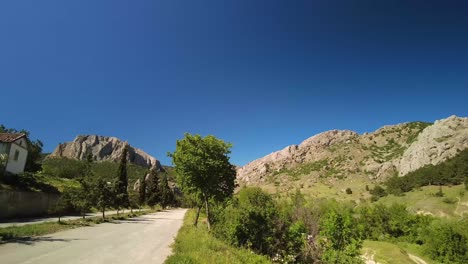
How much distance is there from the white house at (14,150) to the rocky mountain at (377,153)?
83.0 metres

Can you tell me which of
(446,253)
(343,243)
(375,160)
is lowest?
(446,253)

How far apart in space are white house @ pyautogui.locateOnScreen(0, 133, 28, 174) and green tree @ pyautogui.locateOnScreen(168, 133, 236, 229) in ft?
86.3

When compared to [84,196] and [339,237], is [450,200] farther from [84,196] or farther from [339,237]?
[84,196]

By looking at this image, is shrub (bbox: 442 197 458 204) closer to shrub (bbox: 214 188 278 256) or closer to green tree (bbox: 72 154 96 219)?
shrub (bbox: 214 188 278 256)

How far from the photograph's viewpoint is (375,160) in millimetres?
94250

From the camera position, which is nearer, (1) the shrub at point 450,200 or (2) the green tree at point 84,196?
(2) the green tree at point 84,196

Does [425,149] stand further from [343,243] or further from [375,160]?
[343,243]

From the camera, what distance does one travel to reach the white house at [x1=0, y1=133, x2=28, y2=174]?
122ft

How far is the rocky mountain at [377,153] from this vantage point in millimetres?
77250

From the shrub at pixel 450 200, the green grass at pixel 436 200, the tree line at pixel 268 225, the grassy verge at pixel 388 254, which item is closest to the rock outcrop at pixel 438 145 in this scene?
the green grass at pixel 436 200

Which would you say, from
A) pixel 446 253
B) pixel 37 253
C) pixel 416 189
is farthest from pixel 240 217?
pixel 416 189

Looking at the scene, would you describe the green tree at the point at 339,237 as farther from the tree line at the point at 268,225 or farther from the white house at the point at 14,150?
the white house at the point at 14,150

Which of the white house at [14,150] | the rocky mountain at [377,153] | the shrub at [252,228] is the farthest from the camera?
the rocky mountain at [377,153]

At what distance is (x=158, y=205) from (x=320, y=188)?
172 feet
